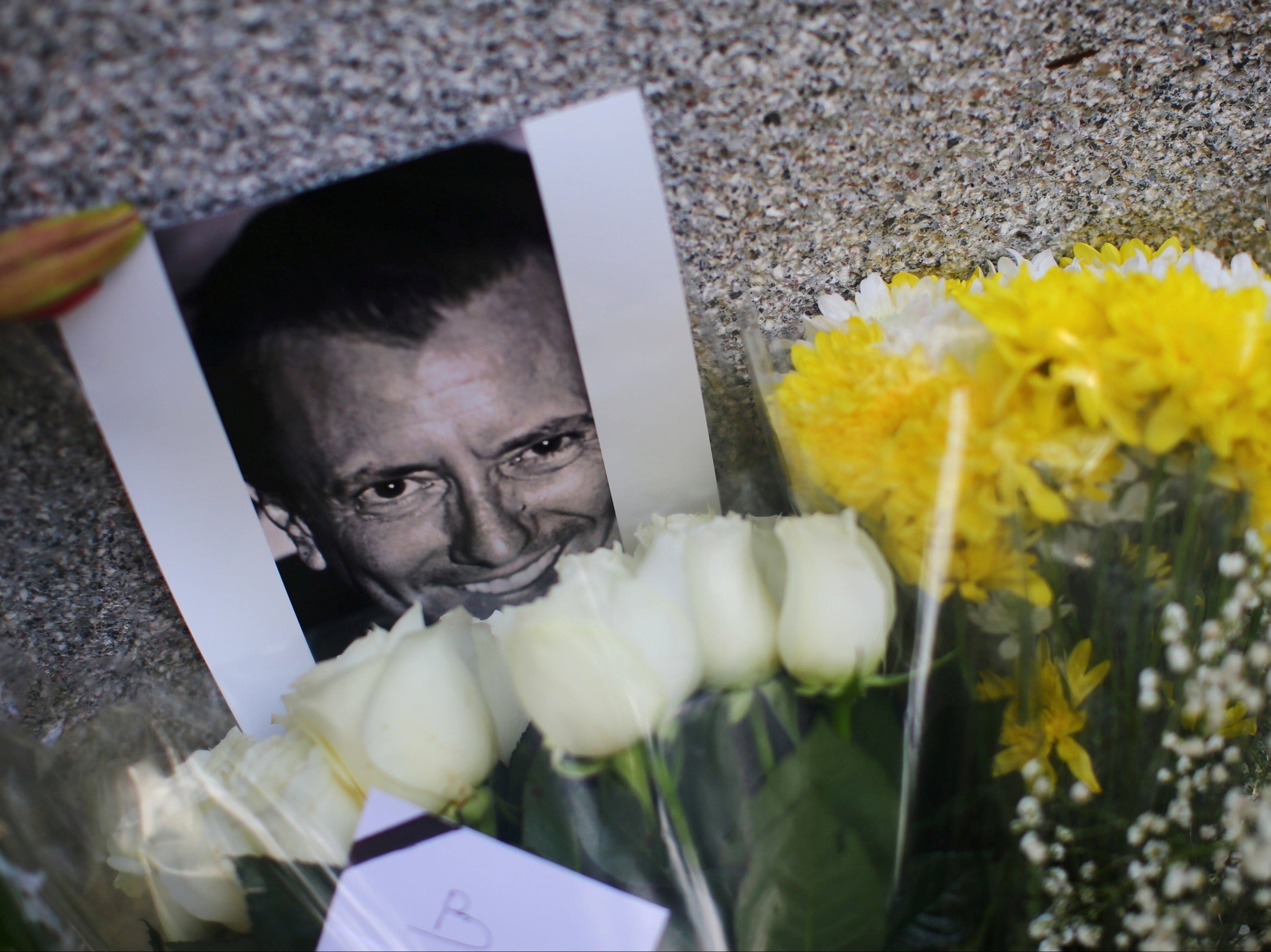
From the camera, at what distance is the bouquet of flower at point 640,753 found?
32cm

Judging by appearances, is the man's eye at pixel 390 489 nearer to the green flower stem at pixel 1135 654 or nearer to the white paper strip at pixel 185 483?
the white paper strip at pixel 185 483

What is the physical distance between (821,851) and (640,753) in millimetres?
88

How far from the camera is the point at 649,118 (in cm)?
40

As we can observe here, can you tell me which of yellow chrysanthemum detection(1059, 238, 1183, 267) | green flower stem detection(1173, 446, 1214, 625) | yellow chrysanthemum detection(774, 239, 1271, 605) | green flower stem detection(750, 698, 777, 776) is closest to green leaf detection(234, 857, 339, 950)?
green flower stem detection(750, 698, 777, 776)

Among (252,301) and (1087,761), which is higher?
(252,301)

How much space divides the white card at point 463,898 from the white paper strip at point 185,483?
5.4 inches

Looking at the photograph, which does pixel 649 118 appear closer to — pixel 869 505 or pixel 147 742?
pixel 869 505

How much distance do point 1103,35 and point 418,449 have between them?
46 cm

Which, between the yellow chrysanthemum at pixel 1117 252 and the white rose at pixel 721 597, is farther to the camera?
the yellow chrysanthemum at pixel 1117 252

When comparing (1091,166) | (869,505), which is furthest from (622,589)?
(1091,166)

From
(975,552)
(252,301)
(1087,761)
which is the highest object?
(252,301)

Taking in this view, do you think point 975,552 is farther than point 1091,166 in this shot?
No

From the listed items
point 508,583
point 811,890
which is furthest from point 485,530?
point 811,890

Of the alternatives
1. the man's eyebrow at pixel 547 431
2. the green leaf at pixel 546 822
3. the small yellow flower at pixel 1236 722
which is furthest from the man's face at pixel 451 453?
the small yellow flower at pixel 1236 722
